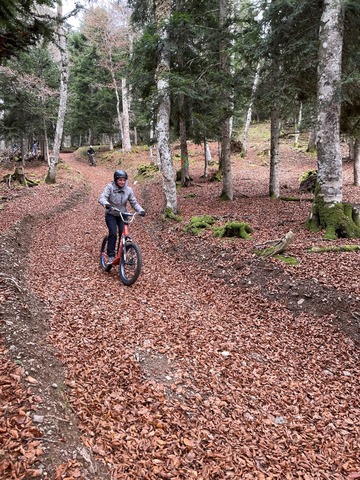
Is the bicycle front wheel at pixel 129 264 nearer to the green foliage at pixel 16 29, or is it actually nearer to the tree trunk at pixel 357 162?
the green foliage at pixel 16 29

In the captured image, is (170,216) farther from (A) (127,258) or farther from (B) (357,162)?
(B) (357,162)

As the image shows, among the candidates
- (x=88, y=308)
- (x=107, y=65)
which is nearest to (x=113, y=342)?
(x=88, y=308)

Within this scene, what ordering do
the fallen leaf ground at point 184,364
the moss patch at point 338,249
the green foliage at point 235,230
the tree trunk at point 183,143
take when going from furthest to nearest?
the tree trunk at point 183,143 → the green foliage at point 235,230 → the moss patch at point 338,249 → the fallen leaf ground at point 184,364

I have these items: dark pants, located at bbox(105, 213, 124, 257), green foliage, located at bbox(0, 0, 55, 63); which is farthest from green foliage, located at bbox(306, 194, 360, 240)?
green foliage, located at bbox(0, 0, 55, 63)

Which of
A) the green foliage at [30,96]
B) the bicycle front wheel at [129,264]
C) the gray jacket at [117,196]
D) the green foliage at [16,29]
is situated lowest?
the bicycle front wheel at [129,264]

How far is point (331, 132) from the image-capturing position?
7.91m

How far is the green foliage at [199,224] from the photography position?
9.70 meters

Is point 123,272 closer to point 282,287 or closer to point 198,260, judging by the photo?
point 198,260

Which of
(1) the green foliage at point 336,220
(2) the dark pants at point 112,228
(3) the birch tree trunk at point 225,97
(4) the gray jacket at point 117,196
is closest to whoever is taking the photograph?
(4) the gray jacket at point 117,196

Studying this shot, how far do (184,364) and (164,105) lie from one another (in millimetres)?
9886

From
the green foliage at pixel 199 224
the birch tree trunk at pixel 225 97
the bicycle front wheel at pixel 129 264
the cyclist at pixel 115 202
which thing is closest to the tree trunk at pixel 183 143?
the birch tree trunk at pixel 225 97

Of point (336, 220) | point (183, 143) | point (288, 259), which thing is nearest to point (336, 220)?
point (336, 220)

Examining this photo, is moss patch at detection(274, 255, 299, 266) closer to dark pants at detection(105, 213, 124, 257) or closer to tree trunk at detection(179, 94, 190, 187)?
dark pants at detection(105, 213, 124, 257)

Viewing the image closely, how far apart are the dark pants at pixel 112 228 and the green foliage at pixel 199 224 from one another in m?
2.86
